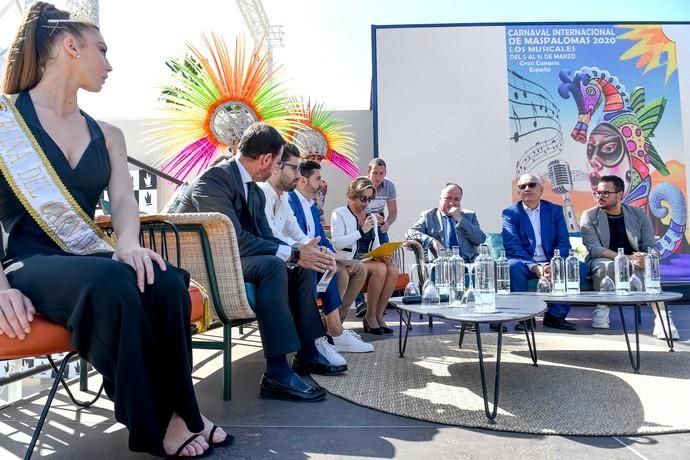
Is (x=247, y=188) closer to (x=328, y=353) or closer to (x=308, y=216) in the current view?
(x=328, y=353)

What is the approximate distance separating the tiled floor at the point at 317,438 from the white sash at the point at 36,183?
63 cm

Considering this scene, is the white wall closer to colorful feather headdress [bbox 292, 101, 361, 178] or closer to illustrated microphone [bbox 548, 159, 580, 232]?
colorful feather headdress [bbox 292, 101, 361, 178]

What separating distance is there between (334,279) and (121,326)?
73.2 inches

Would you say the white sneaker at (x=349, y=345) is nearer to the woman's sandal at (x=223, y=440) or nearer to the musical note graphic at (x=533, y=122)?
the woman's sandal at (x=223, y=440)

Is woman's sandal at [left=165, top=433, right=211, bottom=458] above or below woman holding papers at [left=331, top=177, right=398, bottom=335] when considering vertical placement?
below

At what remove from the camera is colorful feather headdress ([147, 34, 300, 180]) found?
2.98 m

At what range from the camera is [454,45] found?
6.77 m

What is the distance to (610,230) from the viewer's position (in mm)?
4156

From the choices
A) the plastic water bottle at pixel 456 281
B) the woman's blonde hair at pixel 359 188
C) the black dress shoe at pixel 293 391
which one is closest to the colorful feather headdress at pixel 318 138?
the woman's blonde hair at pixel 359 188

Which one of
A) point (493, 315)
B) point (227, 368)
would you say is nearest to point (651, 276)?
point (493, 315)

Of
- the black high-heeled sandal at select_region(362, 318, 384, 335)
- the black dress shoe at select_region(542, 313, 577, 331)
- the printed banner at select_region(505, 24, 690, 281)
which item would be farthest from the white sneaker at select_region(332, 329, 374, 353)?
the printed banner at select_region(505, 24, 690, 281)

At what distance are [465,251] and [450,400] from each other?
7.81 ft

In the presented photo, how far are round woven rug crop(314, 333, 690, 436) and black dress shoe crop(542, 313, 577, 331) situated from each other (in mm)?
735

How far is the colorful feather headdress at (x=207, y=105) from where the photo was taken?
2.98 metres
